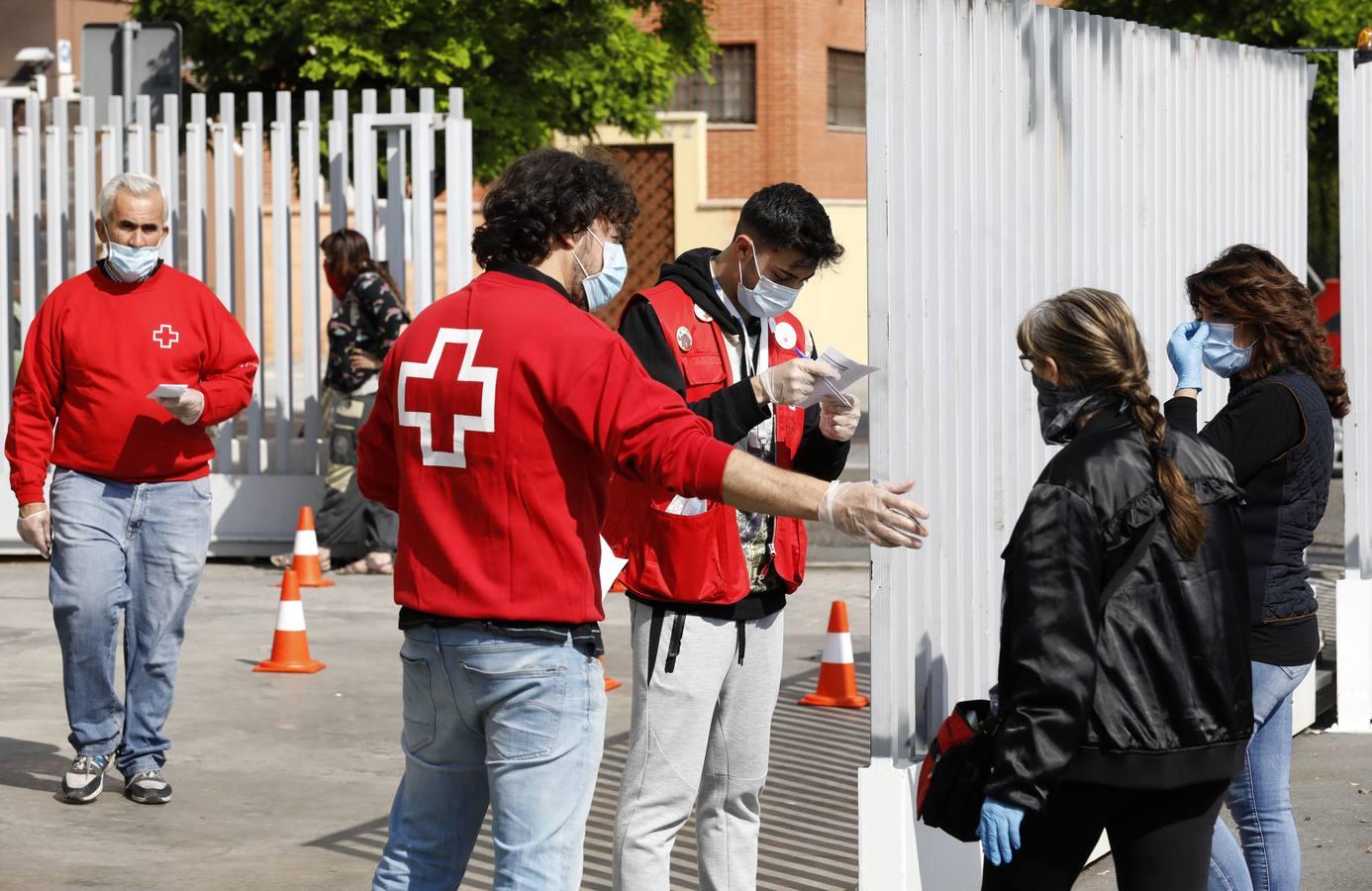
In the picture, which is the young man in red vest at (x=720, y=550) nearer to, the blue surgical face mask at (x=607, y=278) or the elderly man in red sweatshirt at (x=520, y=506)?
the blue surgical face mask at (x=607, y=278)

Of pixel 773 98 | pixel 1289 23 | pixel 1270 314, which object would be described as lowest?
pixel 1270 314

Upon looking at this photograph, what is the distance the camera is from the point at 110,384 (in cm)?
619

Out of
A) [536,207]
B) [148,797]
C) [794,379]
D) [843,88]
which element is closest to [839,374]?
[794,379]

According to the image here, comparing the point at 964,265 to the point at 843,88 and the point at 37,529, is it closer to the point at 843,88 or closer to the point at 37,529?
the point at 37,529

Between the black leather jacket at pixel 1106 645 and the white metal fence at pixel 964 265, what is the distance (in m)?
1.15

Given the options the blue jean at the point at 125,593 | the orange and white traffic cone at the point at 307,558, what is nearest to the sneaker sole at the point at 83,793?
the blue jean at the point at 125,593

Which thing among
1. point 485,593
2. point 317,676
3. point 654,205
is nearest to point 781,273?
point 485,593

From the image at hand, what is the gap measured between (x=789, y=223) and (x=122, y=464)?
106 inches

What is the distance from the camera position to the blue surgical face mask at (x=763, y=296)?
4551 millimetres

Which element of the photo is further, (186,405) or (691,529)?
(186,405)

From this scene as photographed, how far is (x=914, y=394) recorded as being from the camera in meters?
4.82

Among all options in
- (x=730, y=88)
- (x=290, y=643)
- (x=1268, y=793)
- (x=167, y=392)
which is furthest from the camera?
(x=730, y=88)

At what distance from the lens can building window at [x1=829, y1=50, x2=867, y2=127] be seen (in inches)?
1330

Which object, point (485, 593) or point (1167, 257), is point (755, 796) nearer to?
point (485, 593)
